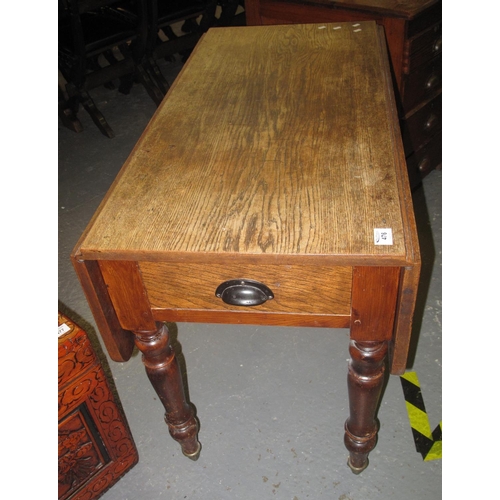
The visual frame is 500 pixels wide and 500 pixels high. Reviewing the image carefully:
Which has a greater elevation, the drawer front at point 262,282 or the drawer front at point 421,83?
the drawer front at point 262,282

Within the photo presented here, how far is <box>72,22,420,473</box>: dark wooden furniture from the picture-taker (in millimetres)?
910

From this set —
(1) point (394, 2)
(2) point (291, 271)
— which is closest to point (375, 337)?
(2) point (291, 271)

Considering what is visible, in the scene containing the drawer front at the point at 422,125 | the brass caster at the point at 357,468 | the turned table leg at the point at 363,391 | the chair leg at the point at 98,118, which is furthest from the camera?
the chair leg at the point at 98,118

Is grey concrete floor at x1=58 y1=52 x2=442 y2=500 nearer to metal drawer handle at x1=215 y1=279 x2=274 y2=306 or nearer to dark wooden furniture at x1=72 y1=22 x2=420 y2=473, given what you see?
dark wooden furniture at x1=72 y1=22 x2=420 y2=473

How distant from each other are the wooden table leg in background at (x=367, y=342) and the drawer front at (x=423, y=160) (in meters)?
1.20

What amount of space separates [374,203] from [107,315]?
0.55m

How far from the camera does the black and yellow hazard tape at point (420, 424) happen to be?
1.38m

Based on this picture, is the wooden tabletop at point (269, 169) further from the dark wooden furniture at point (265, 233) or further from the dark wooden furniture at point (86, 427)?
the dark wooden furniture at point (86, 427)

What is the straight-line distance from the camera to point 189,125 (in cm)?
127

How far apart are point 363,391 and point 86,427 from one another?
2.10ft

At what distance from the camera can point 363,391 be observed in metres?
1.10

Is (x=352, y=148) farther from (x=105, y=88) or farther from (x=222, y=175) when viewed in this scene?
(x=105, y=88)

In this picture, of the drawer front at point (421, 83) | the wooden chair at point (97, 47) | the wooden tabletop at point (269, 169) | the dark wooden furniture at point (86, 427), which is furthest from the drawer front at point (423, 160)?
the wooden chair at point (97, 47)

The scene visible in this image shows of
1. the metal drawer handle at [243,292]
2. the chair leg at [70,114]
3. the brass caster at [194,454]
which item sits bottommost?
the brass caster at [194,454]
